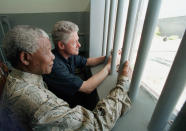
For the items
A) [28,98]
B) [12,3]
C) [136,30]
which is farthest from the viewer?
[12,3]

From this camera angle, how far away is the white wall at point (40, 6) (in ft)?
5.57

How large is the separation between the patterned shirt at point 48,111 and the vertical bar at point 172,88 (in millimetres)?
193

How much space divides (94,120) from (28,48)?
1.46ft

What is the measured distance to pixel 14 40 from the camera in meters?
0.50

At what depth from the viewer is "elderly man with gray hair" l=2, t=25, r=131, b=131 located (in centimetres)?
47

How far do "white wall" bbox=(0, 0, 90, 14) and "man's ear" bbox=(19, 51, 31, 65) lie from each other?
1.42 meters

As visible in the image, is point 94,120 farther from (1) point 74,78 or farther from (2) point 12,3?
(2) point 12,3

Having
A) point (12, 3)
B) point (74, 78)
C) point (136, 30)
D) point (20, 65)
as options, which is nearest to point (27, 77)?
point (20, 65)

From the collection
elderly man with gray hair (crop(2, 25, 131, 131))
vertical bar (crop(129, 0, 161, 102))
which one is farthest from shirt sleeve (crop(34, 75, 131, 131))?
vertical bar (crop(129, 0, 161, 102))

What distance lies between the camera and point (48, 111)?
1.53ft

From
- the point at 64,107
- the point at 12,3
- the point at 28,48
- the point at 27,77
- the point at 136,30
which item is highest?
the point at 12,3

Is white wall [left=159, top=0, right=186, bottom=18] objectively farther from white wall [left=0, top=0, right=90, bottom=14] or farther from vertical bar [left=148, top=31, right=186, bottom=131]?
white wall [left=0, top=0, right=90, bottom=14]

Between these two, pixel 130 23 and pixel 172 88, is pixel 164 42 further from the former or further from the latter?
pixel 172 88

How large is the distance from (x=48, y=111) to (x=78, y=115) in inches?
5.0
